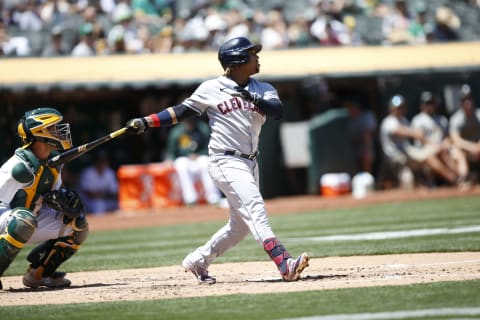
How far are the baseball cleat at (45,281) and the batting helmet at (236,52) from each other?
225 cm

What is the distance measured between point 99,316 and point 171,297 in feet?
2.84

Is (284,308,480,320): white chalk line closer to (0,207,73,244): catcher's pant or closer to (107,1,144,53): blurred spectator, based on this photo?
(0,207,73,244): catcher's pant

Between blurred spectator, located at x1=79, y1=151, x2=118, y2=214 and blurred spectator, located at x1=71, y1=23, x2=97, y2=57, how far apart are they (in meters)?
1.82

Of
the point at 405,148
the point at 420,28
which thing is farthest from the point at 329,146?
the point at 420,28

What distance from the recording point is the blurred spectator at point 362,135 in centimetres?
1811

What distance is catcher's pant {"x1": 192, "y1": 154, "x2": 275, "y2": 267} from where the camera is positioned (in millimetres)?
7195

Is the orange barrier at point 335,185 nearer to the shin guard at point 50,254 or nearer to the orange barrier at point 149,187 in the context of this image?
the orange barrier at point 149,187

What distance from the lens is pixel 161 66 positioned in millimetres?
17281

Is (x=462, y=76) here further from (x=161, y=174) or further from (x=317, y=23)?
(x=161, y=174)

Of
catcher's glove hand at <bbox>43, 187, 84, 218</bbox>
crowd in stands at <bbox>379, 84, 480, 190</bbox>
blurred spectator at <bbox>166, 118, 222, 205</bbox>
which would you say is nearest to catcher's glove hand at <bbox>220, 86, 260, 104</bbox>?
catcher's glove hand at <bbox>43, 187, 84, 218</bbox>

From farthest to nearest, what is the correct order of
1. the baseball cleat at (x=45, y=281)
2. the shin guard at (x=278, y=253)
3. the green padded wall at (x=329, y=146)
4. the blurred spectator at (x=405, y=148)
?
the green padded wall at (x=329, y=146), the blurred spectator at (x=405, y=148), the baseball cleat at (x=45, y=281), the shin guard at (x=278, y=253)

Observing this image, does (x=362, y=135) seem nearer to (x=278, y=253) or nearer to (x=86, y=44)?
(x=86, y=44)

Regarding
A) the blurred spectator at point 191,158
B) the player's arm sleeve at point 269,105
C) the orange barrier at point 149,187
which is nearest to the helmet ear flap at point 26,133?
the player's arm sleeve at point 269,105

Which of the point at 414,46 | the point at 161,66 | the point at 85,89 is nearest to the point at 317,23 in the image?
the point at 414,46
